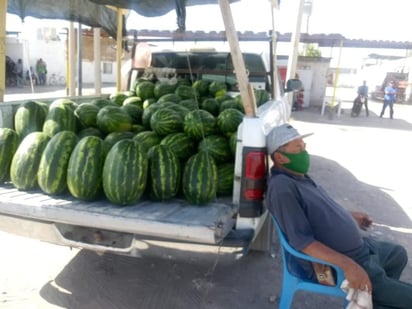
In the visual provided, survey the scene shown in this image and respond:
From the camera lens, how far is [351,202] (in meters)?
6.10

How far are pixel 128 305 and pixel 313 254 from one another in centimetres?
169

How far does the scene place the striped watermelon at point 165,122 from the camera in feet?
12.9

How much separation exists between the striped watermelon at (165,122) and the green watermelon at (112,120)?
0.92 feet

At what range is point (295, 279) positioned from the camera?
2727 mm

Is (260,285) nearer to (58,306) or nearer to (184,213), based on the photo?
(184,213)

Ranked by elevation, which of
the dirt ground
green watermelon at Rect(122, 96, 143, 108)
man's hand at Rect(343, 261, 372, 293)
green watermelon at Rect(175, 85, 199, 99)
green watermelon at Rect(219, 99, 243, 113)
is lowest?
the dirt ground

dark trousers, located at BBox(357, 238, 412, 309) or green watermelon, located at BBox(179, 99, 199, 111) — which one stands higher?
green watermelon, located at BBox(179, 99, 199, 111)

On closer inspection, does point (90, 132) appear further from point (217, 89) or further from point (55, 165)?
point (217, 89)

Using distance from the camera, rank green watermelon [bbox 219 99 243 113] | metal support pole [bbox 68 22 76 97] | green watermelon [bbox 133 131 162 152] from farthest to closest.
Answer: metal support pole [bbox 68 22 76 97] → green watermelon [bbox 219 99 243 113] → green watermelon [bbox 133 131 162 152]

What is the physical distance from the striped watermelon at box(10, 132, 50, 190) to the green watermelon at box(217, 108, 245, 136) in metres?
1.72

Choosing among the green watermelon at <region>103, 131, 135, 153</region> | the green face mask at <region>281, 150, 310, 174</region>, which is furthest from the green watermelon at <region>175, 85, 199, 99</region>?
the green face mask at <region>281, 150, 310, 174</region>

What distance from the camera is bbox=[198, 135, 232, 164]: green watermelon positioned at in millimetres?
3582

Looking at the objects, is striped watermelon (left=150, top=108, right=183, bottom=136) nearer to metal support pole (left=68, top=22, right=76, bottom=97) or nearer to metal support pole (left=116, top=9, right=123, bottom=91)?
metal support pole (left=116, top=9, right=123, bottom=91)

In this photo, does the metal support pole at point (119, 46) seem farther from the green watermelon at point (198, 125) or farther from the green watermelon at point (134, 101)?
the green watermelon at point (198, 125)
